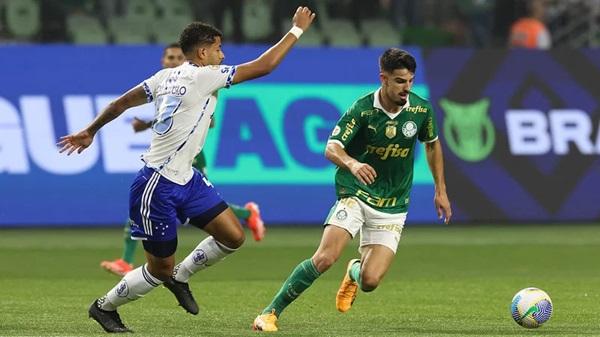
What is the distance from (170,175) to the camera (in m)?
10.3

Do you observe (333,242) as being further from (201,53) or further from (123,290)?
(201,53)

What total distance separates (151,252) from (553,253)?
8.36 m

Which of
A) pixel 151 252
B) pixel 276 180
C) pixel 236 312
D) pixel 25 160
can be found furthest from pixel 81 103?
pixel 151 252

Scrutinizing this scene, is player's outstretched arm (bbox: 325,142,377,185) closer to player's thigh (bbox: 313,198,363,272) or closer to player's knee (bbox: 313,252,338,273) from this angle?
player's thigh (bbox: 313,198,363,272)

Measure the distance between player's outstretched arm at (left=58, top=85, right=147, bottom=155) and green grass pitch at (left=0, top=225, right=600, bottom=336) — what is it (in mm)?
1336

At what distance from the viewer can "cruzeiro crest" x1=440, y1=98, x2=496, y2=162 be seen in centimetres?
2090

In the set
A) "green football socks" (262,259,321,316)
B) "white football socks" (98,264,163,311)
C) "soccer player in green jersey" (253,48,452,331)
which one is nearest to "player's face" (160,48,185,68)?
"soccer player in green jersey" (253,48,452,331)

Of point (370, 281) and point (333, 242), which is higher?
point (333, 242)

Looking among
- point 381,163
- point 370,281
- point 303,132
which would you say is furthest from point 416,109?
point 303,132

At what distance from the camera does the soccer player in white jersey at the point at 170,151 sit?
1020 cm

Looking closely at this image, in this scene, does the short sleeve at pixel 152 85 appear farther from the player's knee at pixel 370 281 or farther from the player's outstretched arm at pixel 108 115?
the player's knee at pixel 370 281

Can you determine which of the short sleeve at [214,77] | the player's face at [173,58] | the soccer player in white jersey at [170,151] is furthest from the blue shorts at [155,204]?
the player's face at [173,58]

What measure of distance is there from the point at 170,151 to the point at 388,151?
1.71m

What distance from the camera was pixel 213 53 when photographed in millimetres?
10352
